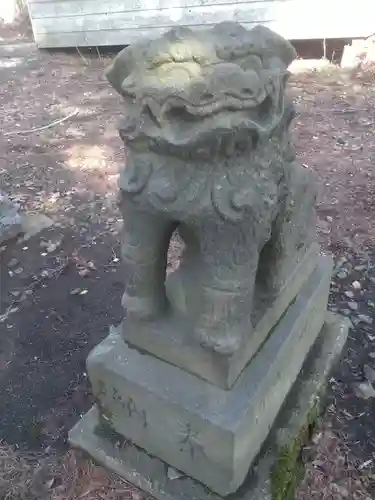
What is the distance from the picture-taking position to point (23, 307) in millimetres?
2566

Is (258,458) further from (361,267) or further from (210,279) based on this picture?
(361,267)

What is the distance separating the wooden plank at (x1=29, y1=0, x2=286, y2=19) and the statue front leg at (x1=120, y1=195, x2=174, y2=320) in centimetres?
429

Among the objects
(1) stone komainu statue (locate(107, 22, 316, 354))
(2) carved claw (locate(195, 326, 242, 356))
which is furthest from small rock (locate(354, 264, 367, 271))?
(2) carved claw (locate(195, 326, 242, 356))

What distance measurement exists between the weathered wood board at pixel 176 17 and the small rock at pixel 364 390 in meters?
3.35

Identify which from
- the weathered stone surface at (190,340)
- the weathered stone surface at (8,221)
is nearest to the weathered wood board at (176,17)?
the weathered stone surface at (8,221)

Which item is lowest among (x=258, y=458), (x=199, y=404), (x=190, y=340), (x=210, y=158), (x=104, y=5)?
(x=258, y=458)

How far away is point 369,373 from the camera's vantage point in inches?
85.1

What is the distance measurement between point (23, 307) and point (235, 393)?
1382 millimetres

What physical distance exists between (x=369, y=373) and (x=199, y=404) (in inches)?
37.0

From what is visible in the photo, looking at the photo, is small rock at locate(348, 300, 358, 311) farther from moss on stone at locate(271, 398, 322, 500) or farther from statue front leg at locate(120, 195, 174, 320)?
statue front leg at locate(120, 195, 174, 320)

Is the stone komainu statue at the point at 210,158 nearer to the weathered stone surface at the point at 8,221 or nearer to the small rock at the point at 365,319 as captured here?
the small rock at the point at 365,319

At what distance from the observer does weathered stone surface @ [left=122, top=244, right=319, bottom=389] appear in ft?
4.91

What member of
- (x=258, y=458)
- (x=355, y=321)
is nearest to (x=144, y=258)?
(x=258, y=458)

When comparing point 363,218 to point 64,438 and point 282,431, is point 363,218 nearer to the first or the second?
point 282,431
